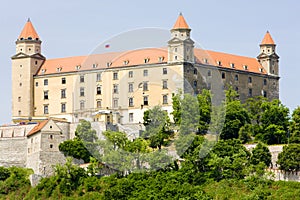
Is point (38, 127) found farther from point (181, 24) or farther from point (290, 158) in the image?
point (290, 158)

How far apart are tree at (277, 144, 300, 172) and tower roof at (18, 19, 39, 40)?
28.2 meters

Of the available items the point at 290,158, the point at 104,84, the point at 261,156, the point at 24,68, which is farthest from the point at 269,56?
the point at 290,158

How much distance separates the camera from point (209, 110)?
2963 inches

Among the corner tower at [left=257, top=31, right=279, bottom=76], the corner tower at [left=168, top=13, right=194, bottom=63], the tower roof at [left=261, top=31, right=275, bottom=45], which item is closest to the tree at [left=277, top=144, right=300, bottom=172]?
the corner tower at [left=168, top=13, right=194, bottom=63]

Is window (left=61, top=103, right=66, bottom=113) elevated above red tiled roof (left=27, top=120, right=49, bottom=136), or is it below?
above

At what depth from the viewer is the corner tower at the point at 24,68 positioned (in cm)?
8556

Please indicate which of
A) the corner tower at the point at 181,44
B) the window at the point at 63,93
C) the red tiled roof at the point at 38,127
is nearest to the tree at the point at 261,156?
the corner tower at the point at 181,44

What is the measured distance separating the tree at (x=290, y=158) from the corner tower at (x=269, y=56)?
25939mm

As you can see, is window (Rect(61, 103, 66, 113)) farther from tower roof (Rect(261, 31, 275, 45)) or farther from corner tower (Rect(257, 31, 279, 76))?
tower roof (Rect(261, 31, 275, 45))

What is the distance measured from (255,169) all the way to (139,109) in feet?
55.8

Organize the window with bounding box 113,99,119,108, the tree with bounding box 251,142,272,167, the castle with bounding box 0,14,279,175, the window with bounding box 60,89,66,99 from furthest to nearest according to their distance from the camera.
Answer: the window with bounding box 60,89,66,99 → the window with bounding box 113,99,119,108 → the castle with bounding box 0,14,279,175 → the tree with bounding box 251,142,272,167

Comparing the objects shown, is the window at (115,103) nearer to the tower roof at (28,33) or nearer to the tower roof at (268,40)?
the tower roof at (28,33)

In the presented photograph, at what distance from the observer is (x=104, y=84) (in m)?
80.2

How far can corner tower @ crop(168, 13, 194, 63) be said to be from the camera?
8006cm
